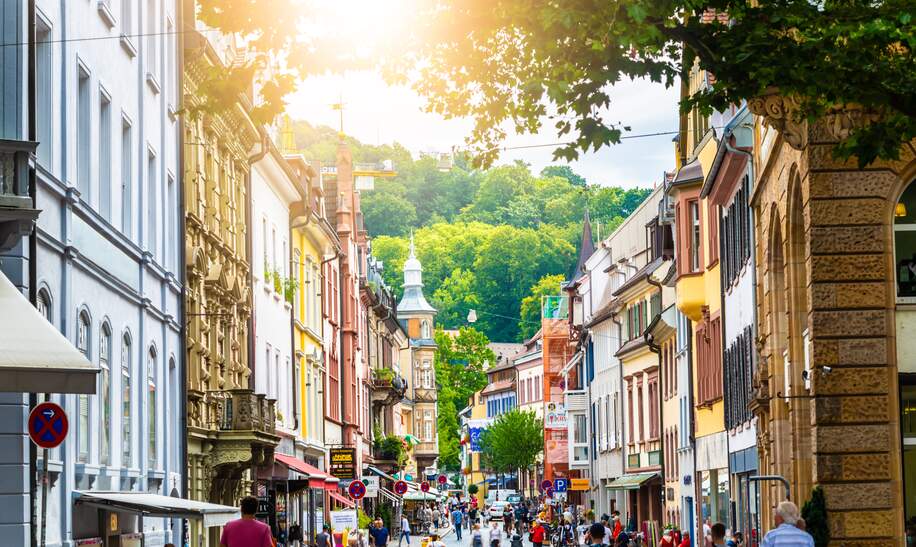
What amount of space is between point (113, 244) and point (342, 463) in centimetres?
2597

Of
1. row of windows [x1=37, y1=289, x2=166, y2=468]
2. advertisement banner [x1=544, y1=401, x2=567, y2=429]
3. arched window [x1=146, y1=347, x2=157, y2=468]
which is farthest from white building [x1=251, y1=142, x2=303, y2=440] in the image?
advertisement banner [x1=544, y1=401, x2=567, y2=429]

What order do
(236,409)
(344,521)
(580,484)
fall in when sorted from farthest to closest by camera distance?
(580,484)
(344,521)
(236,409)

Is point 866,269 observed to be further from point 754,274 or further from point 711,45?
point 754,274

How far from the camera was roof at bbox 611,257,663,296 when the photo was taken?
5762cm

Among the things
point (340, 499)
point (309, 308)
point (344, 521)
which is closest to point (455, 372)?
point (340, 499)

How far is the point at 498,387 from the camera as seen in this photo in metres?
153

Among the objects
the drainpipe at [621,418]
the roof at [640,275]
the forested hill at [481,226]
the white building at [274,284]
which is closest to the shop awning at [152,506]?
the white building at [274,284]

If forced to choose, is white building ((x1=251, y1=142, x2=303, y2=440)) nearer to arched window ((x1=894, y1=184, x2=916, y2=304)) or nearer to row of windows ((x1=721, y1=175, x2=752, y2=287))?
row of windows ((x1=721, y1=175, x2=752, y2=287))

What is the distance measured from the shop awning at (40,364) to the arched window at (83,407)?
6933mm

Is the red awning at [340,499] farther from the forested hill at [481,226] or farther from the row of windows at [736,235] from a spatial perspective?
the forested hill at [481,226]

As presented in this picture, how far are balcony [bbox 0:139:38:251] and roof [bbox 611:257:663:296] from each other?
138 feet

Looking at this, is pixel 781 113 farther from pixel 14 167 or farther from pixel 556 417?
pixel 556 417

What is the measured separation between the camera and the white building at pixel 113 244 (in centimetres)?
1945

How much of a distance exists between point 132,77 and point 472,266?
11594 cm
